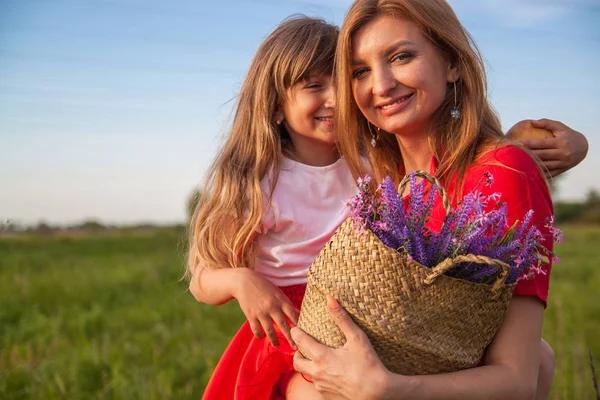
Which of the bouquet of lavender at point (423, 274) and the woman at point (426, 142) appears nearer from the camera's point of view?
the bouquet of lavender at point (423, 274)

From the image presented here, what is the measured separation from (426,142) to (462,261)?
1038mm

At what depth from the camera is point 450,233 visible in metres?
1.90

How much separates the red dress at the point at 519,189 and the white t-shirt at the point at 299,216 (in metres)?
0.75

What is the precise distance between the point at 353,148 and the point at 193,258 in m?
0.92

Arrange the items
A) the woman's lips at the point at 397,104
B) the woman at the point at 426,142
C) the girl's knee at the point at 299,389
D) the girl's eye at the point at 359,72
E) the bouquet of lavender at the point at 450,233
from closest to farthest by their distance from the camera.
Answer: the bouquet of lavender at the point at 450,233 → the woman at the point at 426,142 → the girl's knee at the point at 299,389 → the woman's lips at the point at 397,104 → the girl's eye at the point at 359,72

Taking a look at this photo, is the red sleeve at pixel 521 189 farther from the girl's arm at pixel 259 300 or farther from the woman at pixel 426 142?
the girl's arm at pixel 259 300

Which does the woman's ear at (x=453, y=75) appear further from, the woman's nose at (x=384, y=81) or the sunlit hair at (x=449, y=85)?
the woman's nose at (x=384, y=81)

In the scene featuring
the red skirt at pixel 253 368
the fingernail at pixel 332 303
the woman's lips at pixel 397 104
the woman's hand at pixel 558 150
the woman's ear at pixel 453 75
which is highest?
the woman's ear at pixel 453 75

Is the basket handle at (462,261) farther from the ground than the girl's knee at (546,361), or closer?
farther from the ground

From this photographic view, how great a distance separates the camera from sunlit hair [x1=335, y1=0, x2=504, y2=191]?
8.30 feet

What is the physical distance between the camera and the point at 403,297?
192cm

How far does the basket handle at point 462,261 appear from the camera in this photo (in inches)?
A: 70.4

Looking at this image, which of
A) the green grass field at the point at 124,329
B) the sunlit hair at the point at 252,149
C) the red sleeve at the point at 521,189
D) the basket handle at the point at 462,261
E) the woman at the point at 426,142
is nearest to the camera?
the basket handle at the point at 462,261

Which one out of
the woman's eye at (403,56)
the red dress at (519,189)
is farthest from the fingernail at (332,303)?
the woman's eye at (403,56)
